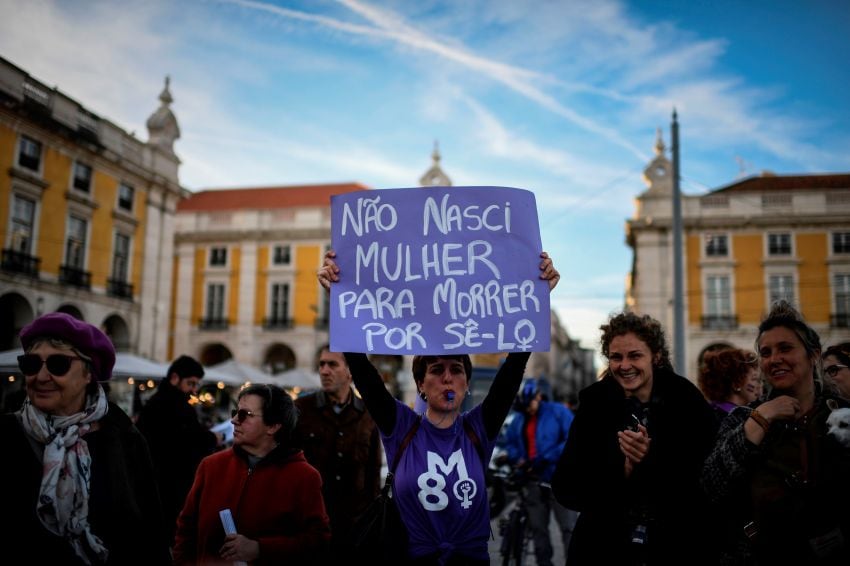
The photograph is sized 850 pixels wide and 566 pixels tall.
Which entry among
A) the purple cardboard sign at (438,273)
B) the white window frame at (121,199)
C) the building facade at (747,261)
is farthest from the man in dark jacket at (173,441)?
the building facade at (747,261)

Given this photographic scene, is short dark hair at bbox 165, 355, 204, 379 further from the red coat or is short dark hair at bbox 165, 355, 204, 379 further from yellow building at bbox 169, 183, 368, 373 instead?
yellow building at bbox 169, 183, 368, 373

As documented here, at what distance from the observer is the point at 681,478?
9.39 feet

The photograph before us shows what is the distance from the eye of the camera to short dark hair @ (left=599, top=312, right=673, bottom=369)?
124 inches

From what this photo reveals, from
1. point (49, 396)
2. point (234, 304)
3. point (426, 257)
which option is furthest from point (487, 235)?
point (234, 304)

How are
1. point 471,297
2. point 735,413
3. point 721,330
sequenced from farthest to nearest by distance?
point 721,330 → point 471,297 → point 735,413

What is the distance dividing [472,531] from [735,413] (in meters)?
1.21

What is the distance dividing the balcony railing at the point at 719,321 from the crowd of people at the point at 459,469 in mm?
35735

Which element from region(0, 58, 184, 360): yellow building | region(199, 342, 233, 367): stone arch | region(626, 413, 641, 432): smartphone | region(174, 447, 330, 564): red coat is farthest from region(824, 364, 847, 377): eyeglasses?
region(199, 342, 233, 367): stone arch

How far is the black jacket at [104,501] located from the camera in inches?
92.6

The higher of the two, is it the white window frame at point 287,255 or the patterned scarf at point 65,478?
the white window frame at point 287,255

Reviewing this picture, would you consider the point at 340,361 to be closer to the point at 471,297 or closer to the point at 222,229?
the point at 471,297

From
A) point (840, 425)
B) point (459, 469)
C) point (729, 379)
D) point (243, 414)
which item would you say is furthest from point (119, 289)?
point (840, 425)

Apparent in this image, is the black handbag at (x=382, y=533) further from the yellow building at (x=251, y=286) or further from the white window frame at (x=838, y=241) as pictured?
the white window frame at (x=838, y=241)

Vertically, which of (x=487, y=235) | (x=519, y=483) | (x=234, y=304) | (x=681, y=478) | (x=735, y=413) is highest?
(x=234, y=304)
